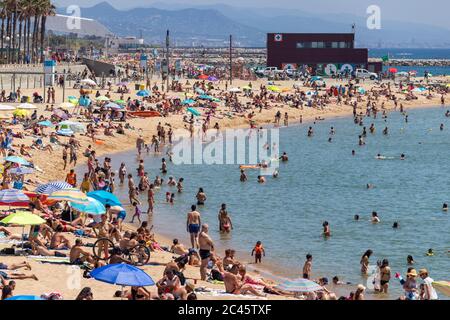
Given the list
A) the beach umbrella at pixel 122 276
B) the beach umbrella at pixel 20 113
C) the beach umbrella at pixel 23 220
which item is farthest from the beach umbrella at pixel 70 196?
the beach umbrella at pixel 20 113

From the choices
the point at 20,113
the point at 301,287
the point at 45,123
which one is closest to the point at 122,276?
the point at 301,287

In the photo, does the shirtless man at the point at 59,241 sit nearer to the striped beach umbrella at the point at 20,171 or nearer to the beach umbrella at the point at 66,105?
the striped beach umbrella at the point at 20,171

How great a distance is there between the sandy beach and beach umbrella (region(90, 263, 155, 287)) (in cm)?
109

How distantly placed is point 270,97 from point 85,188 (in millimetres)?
43668

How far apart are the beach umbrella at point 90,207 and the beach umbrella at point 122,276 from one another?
670 centimetres

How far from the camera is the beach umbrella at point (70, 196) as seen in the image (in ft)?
74.6

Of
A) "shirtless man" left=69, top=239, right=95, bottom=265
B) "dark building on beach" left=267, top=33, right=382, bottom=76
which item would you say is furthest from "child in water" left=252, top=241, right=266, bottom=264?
"dark building on beach" left=267, top=33, right=382, bottom=76

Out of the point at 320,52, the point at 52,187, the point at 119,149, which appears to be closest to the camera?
the point at 52,187

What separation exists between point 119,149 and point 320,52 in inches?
2218

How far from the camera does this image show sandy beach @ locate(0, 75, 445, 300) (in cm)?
1764

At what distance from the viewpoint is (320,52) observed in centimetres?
9881

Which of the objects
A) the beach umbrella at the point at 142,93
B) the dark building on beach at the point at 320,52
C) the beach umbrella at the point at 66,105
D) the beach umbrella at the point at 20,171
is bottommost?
the beach umbrella at the point at 20,171

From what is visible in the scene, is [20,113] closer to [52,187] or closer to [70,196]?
[52,187]

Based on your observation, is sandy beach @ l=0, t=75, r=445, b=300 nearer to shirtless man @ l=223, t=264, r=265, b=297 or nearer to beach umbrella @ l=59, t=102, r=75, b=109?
shirtless man @ l=223, t=264, r=265, b=297
